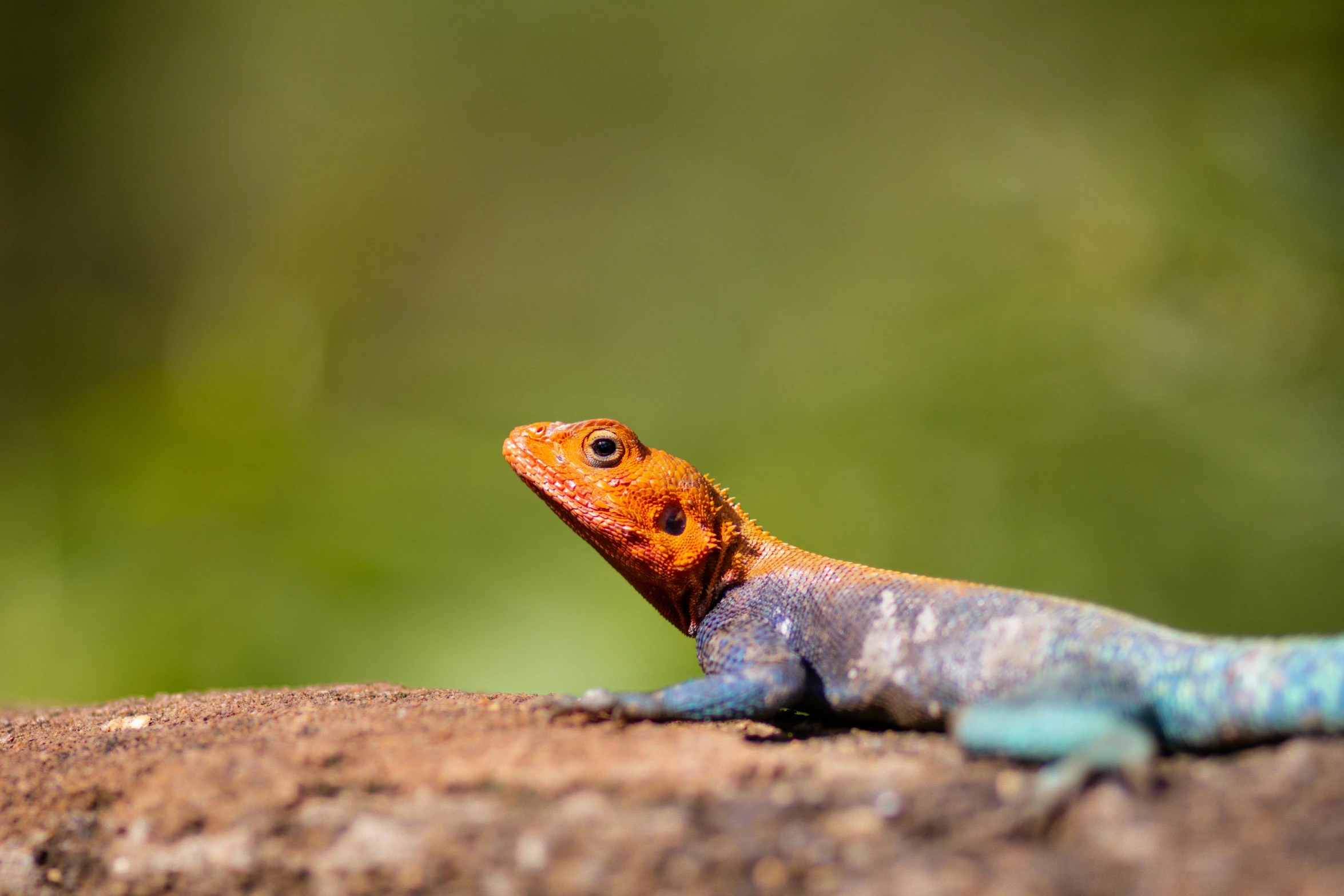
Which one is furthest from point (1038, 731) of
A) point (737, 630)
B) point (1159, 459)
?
point (1159, 459)

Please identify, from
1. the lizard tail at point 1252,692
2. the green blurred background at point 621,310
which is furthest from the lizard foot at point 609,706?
the green blurred background at point 621,310

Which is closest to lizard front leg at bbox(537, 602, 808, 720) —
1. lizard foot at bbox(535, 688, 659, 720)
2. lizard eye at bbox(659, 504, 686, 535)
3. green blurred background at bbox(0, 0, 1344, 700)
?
lizard foot at bbox(535, 688, 659, 720)

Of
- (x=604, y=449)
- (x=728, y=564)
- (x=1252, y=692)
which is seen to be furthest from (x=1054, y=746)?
(x=604, y=449)

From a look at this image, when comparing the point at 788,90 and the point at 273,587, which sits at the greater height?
the point at 788,90

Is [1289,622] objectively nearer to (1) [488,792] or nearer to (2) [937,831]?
(2) [937,831]

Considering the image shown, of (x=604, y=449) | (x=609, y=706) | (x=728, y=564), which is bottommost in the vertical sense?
(x=609, y=706)

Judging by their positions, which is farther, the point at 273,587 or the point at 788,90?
the point at 788,90

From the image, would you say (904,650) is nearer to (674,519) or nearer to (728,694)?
(728,694)
